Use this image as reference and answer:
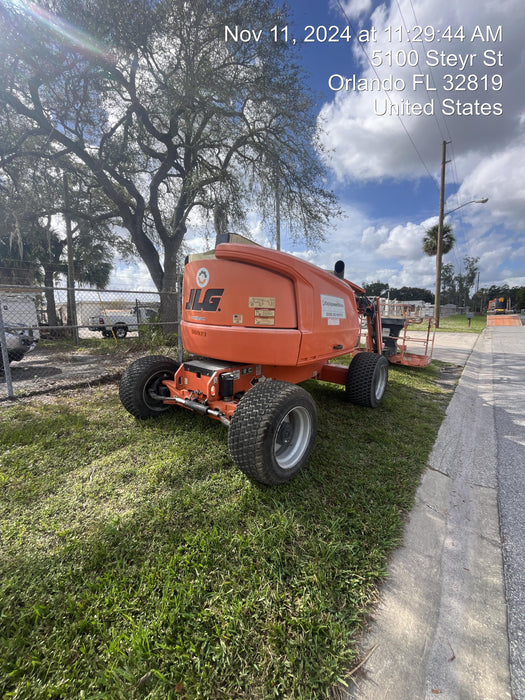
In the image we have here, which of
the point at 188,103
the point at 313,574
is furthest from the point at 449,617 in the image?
the point at 188,103

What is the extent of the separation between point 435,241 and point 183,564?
35.4m

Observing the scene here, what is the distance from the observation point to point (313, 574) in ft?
5.24

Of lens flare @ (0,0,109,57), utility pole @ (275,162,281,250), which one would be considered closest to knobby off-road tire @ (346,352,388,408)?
utility pole @ (275,162,281,250)

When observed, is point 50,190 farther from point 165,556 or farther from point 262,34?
point 165,556

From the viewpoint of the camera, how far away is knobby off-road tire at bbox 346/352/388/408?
154 inches

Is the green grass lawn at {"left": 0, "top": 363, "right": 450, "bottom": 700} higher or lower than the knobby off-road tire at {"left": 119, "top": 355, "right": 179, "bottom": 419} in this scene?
lower

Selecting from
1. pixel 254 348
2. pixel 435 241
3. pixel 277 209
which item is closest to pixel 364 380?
pixel 254 348

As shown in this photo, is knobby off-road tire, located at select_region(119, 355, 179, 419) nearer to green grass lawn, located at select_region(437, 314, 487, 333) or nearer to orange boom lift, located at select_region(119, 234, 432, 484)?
orange boom lift, located at select_region(119, 234, 432, 484)

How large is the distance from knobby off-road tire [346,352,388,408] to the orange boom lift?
0.97 m

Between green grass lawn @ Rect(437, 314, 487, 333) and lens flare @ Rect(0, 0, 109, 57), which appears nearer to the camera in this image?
lens flare @ Rect(0, 0, 109, 57)

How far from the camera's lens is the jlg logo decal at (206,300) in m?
2.66

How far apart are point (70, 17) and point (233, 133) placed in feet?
14.2

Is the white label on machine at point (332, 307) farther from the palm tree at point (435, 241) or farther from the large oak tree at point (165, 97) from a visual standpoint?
the palm tree at point (435, 241)

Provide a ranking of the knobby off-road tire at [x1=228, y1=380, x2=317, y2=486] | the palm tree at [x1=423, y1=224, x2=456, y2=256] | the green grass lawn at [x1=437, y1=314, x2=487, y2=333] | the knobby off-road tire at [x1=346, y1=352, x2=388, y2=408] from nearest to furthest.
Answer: the knobby off-road tire at [x1=228, y1=380, x2=317, y2=486], the knobby off-road tire at [x1=346, y1=352, x2=388, y2=408], the green grass lawn at [x1=437, y1=314, x2=487, y2=333], the palm tree at [x1=423, y1=224, x2=456, y2=256]
